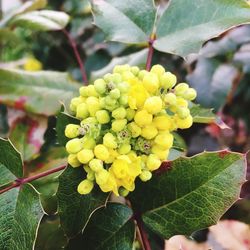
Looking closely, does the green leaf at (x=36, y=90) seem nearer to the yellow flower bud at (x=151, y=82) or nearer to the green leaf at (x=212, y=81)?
the green leaf at (x=212, y=81)

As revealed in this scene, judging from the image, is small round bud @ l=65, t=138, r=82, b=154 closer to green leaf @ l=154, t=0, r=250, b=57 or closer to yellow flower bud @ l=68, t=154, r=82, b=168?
yellow flower bud @ l=68, t=154, r=82, b=168

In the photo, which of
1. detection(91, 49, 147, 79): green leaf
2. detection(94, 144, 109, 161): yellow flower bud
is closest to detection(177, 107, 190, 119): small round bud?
detection(94, 144, 109, 161): yellow flower bud

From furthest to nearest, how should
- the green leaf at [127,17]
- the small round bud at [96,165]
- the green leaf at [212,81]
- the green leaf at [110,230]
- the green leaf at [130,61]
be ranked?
1. the green leaf at [212,81]
2. the green leaf at [130,61]
3. the green leaf at [127,17]
4. the green leaf at [110,230]
5. the small round bud at [96,165]

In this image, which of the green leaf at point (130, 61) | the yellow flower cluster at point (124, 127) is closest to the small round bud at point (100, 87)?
the yellow flower cluster at point (124, 127)

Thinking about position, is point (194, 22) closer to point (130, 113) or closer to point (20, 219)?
point (130, 113)

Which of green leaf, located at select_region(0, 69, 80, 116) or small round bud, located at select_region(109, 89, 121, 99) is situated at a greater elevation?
small round bud, located at select_region(109, 89, 121, 99)
